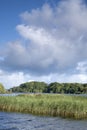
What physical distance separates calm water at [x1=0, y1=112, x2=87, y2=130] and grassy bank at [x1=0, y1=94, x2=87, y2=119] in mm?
1843

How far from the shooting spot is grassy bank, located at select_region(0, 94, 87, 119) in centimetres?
3244

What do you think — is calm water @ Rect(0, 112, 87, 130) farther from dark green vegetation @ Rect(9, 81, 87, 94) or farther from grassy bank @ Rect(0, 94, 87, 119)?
dark green vegetation @ Rect(9, 81, 87, 94)

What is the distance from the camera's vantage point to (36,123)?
29141 mm

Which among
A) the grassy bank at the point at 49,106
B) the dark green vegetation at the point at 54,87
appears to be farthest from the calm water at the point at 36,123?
the dark green vegetation at the point at 54,87

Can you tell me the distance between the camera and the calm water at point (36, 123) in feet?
87.6

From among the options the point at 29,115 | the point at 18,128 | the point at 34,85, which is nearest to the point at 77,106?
the point at 29,115

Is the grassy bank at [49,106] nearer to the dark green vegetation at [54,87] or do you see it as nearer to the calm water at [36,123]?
the calm water at [36,123]

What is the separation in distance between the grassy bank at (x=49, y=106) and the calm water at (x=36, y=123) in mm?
1843

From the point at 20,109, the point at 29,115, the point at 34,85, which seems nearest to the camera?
the point at 29,115

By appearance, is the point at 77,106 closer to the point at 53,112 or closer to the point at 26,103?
the point at 53,112

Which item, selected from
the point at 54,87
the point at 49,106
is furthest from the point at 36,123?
the point at 54,87

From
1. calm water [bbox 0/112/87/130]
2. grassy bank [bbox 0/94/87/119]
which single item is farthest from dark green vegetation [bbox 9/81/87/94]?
calm water [bbox 0/112/87/130]

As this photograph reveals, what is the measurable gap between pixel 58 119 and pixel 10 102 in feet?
29.5

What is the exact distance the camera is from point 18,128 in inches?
1019
